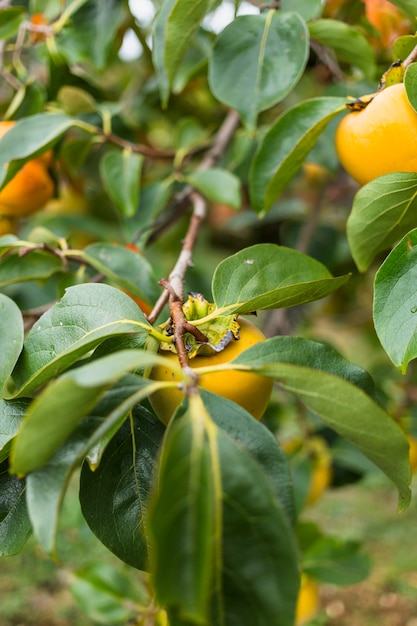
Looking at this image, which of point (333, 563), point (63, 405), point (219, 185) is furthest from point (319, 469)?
point (63, 405)

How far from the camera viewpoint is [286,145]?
64 cm

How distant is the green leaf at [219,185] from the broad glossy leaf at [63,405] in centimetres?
54

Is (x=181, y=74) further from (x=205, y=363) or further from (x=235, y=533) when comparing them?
(x=235, y=533)

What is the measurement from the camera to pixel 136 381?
1.35 feet

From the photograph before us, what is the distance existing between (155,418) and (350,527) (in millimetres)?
1724

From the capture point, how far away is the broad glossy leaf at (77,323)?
19.0 inches

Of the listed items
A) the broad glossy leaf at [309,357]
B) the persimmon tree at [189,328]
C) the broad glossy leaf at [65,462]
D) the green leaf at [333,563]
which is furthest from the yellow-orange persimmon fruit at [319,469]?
the broad glossy leaf at [65,462]

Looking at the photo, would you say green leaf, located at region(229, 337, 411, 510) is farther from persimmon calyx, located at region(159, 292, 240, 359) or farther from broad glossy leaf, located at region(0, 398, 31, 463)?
broad glossy leaf, located at region(0, 398, 31, 463)

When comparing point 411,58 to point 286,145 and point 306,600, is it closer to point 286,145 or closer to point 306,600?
point 286,145

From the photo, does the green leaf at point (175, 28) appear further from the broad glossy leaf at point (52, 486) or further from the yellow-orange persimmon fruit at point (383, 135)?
the broad glossy leaf at point (52, 486)

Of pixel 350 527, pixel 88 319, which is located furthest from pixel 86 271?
pixel 350 527

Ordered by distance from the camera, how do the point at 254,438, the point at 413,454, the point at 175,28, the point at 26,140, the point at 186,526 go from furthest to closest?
→ 1. the point at 413,454
2. the point at 26,140
3. the point at 175,28
4. the point at 254,438
5. the point at 186,526

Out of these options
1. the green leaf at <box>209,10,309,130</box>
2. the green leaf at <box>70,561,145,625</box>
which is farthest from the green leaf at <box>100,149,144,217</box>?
the green leaf at <box>70,561,145,625</box>

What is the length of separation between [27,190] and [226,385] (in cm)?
48
